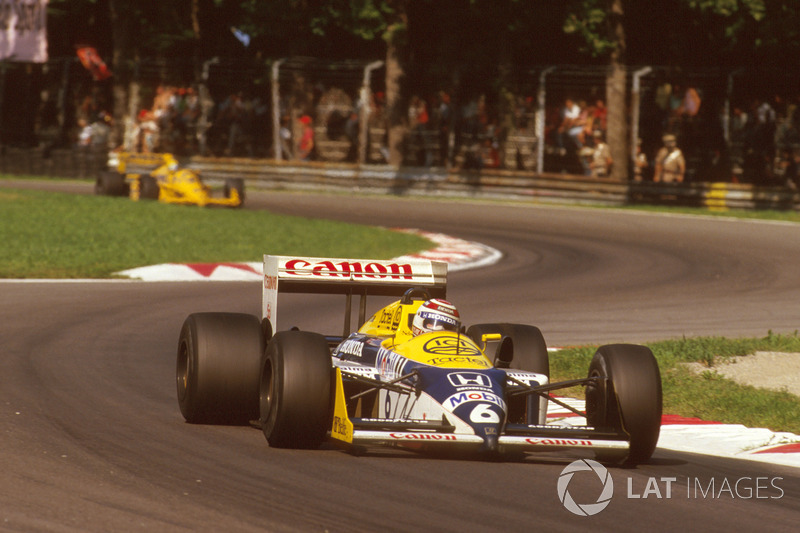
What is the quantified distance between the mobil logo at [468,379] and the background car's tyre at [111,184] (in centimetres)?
2052

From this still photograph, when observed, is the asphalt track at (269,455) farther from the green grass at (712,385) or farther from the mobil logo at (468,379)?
the green grass at (712,385)

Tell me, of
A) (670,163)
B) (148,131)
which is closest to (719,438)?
(670,163)

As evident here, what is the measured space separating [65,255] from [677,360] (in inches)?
386

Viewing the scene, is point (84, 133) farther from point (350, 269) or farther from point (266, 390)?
point (266, 390)

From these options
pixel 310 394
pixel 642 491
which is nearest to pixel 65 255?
pixel 310 394

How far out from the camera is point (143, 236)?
20.3 m

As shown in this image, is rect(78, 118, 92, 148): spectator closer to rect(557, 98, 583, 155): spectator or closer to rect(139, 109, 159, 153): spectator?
rect(139, 109, 159, 153): spectator

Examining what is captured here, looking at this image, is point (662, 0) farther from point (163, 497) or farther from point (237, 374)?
point (163, 497)

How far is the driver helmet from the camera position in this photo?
779 centimetres

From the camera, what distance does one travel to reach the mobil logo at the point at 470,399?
22.5ft

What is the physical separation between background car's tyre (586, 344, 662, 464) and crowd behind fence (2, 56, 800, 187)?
1850cm

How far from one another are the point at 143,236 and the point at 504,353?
12.7 m

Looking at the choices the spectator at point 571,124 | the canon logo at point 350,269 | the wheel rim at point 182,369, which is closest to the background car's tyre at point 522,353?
the canon logo at point 350,269

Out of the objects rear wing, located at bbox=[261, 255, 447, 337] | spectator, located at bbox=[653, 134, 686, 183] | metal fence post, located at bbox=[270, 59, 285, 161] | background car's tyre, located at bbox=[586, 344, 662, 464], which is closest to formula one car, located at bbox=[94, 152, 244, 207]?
metal fence post, located at bbox=[270, 59, 285, 161]
